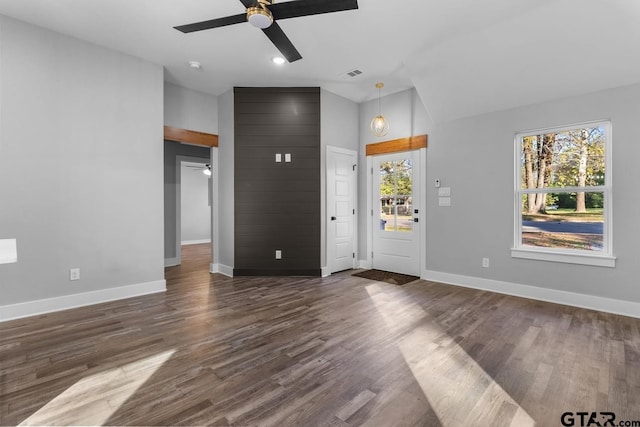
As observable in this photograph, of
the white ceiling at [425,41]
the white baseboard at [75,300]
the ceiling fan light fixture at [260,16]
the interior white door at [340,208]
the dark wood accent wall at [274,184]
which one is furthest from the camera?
the interior white door at [340,208]

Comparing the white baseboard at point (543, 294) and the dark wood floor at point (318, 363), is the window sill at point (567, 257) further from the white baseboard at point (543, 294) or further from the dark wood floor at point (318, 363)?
the dark wood floor at point (318, 363)

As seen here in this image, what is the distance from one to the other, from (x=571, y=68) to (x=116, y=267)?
18.8 feet

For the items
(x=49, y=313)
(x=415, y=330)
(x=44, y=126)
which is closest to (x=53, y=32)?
(x=44, y=126)

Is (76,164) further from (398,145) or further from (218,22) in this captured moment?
(398,145)

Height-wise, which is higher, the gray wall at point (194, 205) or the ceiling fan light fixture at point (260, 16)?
the ceiling fan light fixture at point (260, 16)

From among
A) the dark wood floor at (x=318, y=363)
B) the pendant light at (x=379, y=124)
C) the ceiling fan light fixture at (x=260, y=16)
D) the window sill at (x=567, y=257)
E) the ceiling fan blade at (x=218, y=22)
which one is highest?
the ceiling fan blade at (x=218, y=22)

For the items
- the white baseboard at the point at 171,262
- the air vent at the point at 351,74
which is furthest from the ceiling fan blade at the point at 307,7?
the white baseboard at the point at 171,262

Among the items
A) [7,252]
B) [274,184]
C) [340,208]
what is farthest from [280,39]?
[340,208]

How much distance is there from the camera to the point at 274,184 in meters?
4.94

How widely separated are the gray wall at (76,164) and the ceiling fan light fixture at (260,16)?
2352 millimetres

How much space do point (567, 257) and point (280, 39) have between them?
13.1 feet

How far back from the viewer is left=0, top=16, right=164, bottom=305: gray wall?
310cm

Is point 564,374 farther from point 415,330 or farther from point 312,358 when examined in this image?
point 312,358

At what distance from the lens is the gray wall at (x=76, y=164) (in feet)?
10.2
